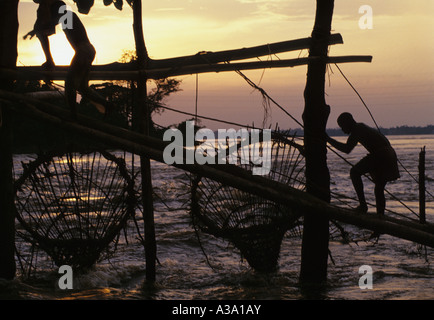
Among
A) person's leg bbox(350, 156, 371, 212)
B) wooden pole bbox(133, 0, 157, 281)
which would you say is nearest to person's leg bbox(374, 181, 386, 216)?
person's leg bbox(350, 156, 371, 212)

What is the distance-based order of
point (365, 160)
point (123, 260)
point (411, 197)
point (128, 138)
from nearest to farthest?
point (128, 138)
point (365, 160)
point (123, 260)
point (411, 197)

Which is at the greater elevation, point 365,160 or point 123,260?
point 365,160

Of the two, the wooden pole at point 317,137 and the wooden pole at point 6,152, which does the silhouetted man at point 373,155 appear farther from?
the wooden pole at point 6,152

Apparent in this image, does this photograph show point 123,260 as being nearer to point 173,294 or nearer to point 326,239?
point 173,294

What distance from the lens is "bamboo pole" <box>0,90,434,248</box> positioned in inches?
211

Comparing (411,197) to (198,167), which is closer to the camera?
(198,167)

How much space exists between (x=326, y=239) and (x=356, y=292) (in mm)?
1620

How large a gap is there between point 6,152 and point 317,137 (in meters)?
3.78

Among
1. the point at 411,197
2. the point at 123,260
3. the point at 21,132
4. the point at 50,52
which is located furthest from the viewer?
the point at 21,132

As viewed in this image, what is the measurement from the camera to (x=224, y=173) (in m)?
5.36

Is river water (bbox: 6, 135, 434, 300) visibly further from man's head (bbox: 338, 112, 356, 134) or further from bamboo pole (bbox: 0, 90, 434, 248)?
man's head (bbox: 338, 112, 356, 134)

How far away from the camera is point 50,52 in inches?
240

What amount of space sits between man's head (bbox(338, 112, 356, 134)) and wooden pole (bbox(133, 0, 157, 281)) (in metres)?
2.59
